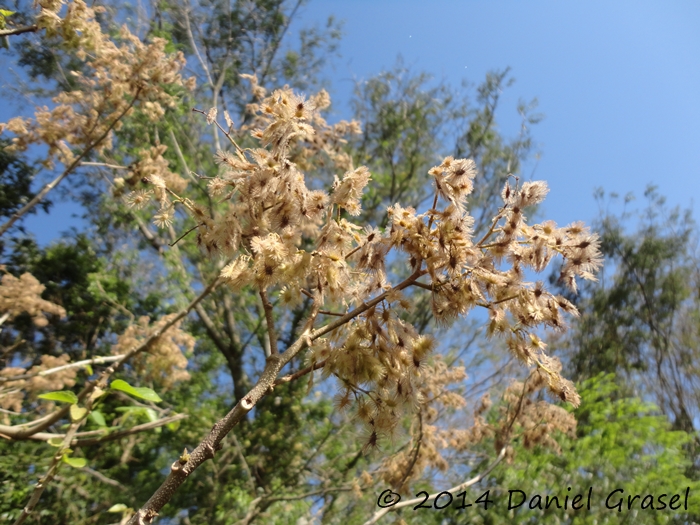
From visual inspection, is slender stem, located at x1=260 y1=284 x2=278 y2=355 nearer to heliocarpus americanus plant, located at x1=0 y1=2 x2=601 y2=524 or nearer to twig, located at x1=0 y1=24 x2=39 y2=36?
heliocarpus americanus plant, located at x1=0 y1=2 x2=601 y2=524

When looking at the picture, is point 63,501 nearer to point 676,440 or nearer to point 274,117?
point 274,117

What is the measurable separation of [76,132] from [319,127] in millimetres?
2585

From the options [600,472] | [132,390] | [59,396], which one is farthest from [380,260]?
[600,472]

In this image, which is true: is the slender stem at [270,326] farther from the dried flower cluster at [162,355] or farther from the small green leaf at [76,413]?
the dried flower cluster at [162,355]

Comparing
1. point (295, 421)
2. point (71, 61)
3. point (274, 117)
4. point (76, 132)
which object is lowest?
point (274, 117)

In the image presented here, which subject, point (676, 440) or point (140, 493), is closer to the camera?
point (676, 440)

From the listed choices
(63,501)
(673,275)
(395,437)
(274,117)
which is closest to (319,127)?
(274,117)

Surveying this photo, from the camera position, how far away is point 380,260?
1.52 metres

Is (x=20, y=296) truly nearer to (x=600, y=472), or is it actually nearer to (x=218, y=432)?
(x=218, y=432)

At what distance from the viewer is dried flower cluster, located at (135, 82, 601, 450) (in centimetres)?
137

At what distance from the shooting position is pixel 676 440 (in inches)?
184

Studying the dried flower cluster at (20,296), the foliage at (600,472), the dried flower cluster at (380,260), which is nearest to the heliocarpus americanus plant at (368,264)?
the dried flower cluster at (380,260)

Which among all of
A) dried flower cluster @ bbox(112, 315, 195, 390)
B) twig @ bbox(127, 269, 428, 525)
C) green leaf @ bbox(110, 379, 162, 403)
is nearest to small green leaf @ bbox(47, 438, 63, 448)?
green leaf @ bbox(110, 379, 162, 403)

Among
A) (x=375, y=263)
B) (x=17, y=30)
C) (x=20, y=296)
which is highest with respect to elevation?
(x=20, y=296)
